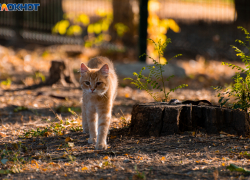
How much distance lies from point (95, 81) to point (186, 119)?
134cm

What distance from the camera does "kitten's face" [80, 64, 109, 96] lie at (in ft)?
14.0

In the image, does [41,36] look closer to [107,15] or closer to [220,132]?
[107,15]

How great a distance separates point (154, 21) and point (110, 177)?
27.0ft

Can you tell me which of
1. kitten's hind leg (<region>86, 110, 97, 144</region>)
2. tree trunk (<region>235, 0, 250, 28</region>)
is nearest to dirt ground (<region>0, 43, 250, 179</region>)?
kitten's hind leg (<region>86, 110, 97, 144</region>)

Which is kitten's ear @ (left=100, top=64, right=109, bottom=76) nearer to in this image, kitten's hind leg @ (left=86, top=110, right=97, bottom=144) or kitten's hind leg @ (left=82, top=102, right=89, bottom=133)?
kitten's hind leg @ (left=86, top=110, right=97, bottom=144)

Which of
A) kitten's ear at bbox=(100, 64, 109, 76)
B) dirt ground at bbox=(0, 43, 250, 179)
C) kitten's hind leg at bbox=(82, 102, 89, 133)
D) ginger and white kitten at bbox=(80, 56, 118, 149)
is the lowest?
dirt ground at bbox=(0, 43, 250, 179)

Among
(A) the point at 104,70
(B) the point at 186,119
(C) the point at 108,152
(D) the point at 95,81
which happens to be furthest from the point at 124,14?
(C) the point at 108,152

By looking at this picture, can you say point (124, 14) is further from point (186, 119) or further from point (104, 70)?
point (186, 119)

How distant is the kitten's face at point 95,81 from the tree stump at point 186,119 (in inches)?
22.3

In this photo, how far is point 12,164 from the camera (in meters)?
3.53

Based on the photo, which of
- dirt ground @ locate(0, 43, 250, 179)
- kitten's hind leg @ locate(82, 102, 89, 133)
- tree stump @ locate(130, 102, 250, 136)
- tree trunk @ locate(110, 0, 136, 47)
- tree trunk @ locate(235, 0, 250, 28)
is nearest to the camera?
dirt ground @ locate(0, 43, 250, 179)

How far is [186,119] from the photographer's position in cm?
436

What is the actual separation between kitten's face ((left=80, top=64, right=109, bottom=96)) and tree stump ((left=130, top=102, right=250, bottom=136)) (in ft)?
1.85

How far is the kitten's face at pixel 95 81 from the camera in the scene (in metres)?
4.27
